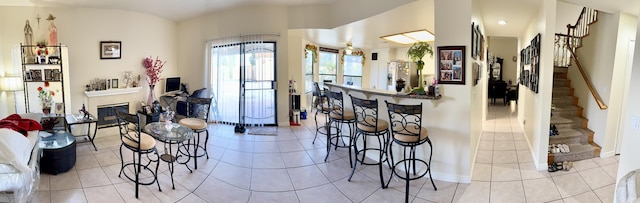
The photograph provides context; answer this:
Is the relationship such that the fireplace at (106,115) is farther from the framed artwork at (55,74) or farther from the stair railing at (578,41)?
the stair railing at (578,41)

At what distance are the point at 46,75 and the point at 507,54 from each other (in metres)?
12.4

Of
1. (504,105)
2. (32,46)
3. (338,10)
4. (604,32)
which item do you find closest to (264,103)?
(338,10)

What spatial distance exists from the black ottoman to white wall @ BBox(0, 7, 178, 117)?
176 cm

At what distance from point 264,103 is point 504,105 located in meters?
7.72

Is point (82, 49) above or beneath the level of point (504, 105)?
above

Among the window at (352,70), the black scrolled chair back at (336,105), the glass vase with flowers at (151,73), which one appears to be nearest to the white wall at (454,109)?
the black scrolled chair back at (336,105)

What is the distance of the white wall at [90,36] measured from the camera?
15.7 feet

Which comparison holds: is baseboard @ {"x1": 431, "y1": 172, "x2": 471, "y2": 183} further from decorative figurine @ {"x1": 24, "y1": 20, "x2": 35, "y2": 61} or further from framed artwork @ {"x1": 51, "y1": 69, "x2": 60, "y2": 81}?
decorative figurine @ {"x1": 24, "y1": 20, "x2": 35, "y2": 61}

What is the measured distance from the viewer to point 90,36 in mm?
5324

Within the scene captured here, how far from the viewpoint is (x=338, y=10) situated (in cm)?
542

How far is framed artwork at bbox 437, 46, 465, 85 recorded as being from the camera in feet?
10.5

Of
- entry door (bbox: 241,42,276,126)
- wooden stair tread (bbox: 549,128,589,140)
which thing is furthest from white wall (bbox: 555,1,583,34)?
entry door (bbox: 241,42,276,126)

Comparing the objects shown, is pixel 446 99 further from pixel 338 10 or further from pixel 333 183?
pixel 338 10

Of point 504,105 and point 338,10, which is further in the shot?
point 504,105
